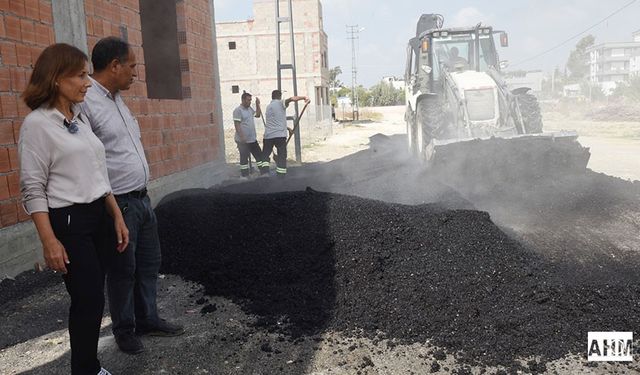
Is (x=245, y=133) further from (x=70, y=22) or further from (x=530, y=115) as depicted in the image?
(x=530, y=115)

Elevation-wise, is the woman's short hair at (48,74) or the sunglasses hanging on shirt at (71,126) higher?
the woman's short hair at (48,74)

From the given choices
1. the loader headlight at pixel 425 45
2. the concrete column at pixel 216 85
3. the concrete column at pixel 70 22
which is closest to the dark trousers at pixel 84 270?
the concrete column at pixel 70 22

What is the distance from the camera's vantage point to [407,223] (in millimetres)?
4512

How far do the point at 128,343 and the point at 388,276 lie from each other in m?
1.95

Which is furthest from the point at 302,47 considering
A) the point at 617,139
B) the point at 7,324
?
the point at 7,324

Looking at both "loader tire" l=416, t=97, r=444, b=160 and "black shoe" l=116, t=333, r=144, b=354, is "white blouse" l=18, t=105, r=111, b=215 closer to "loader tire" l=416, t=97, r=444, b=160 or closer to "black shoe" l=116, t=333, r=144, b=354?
"black shoe" l=116, t=333, r=144, b=354

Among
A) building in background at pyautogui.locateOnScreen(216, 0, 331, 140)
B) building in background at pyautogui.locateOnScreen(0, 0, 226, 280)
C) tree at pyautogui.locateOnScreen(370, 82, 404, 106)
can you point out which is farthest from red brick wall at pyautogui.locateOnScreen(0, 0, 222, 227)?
tree at pyautogui.locateOnScreen(370, 82, 404, 106)

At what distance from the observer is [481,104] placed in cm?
865

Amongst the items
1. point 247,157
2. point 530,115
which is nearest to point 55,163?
point 247,157

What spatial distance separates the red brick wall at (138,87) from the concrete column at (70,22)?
0.27 ft

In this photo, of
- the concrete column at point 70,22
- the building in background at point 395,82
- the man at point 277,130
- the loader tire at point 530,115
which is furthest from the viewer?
the building in background at point 395,82

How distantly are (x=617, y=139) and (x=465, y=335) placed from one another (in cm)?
1784

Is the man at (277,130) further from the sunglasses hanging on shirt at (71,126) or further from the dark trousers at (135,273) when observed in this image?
the sunglasses hanging on shirt at (71,126)

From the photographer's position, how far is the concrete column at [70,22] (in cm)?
498
